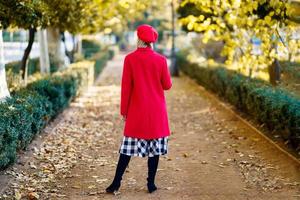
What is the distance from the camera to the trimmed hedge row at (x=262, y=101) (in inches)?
314

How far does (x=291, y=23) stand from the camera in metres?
10.1

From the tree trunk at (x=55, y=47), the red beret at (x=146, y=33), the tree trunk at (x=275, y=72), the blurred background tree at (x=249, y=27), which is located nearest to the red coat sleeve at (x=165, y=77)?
the red beret at (x=146, y=33)

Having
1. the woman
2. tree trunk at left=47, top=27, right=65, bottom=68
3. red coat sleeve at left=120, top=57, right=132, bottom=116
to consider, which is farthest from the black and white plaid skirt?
tree trunk at left=47, top=27, right=65, bottom=68

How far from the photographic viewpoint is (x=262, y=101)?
9.71 meters

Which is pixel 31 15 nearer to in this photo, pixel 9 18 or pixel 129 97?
pixel 9 18

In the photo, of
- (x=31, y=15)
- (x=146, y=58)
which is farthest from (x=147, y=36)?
(x=31, y=15)

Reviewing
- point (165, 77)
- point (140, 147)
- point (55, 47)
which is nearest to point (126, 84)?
point (165, 77)

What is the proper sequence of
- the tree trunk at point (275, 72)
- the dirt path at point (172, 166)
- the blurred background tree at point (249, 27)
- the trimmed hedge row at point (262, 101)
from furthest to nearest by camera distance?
the tree trunk at point (275, 72) → the blurred background tree at point (249, 27) → the trimmed hedge row at point (262, 101) → the dirt path at point (172, 166)

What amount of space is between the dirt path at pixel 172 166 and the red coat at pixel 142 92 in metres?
0.79

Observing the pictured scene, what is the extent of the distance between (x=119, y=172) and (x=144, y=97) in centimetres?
91

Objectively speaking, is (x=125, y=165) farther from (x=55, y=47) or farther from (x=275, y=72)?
(x=55, y=47)

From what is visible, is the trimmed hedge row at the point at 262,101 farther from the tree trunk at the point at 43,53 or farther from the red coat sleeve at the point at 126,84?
the tree trunk at the point at 43,53

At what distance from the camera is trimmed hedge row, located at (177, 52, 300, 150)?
7.97m

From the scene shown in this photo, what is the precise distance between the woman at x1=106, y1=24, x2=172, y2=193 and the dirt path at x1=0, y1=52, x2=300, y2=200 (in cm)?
60
